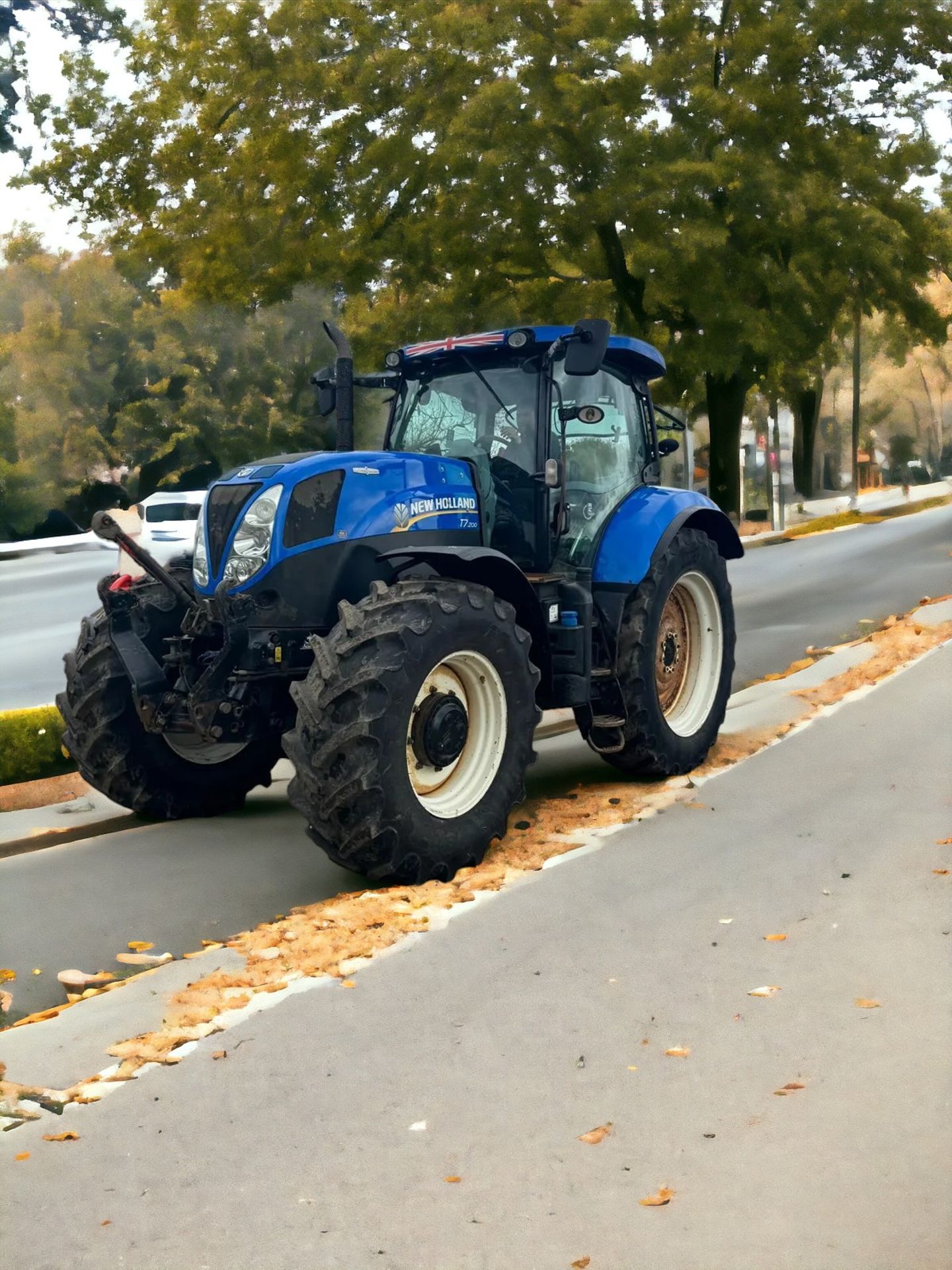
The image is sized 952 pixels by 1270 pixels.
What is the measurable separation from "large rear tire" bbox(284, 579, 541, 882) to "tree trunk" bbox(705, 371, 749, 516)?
2138cm

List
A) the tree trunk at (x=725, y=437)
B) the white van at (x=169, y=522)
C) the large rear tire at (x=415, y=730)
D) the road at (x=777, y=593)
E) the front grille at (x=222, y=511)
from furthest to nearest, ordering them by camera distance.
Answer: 1. the tree trunk at (x=725, y=437)
2. the white van at (x=169, y=522)
3. the road at (x=777, y=593)
4. the front grille at (x=222, y=511)
5. the large rear tire at (x=415, y=730)

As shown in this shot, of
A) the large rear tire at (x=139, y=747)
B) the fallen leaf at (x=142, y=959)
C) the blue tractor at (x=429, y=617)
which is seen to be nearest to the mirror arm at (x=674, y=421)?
the blue tractor at (x=429, y=617)

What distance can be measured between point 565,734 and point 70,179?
20.4 meters

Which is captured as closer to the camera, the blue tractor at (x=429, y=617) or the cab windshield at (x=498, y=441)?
the blue tractor at (x=429, y=617)

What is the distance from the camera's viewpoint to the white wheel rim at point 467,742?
261 inches

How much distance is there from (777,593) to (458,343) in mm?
11539

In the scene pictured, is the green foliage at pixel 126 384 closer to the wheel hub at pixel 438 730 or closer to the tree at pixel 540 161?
the tree at pixel 540 161

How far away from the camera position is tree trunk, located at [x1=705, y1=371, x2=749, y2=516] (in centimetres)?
2777

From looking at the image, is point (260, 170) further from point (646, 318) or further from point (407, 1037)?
point (407, 1037)

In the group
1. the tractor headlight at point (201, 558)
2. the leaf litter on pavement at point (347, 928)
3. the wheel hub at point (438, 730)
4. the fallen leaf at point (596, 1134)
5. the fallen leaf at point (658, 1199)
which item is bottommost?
the fallen leaf at point (658, 1199)

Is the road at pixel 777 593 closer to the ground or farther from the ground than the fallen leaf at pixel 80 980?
farther from the ground

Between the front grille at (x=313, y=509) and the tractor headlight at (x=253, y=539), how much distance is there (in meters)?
0.08

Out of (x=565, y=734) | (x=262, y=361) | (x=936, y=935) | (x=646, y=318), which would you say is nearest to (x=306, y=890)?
(x=936, y=935)

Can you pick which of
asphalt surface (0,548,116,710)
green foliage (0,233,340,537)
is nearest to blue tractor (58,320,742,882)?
asphalt surface (0,548,116,710)
